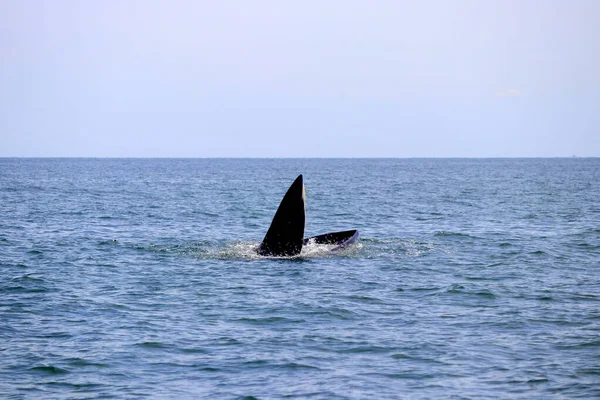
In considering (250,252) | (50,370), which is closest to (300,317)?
(50,370)

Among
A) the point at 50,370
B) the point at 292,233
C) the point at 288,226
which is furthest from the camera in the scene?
the point at 292,233

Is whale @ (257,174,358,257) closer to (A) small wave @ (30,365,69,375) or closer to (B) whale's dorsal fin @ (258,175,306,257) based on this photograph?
(B) whale's dorsal fin @ (258,175,306,257)

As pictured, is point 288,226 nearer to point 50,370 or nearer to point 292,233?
point 292,233

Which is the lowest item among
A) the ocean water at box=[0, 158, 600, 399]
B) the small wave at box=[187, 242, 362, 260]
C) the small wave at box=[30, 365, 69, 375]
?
the small wave at box=[30, 365, 69, 375]

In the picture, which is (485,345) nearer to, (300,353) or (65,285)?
(300,353)

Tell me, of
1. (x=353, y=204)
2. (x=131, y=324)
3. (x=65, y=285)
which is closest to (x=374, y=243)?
(x=65, y=285)

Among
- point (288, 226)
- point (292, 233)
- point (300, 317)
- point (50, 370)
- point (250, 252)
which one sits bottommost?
point (50, 370)

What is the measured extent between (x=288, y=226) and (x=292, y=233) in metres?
0.51

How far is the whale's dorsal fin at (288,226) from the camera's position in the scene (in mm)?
24188

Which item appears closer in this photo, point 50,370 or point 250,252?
point 50,370

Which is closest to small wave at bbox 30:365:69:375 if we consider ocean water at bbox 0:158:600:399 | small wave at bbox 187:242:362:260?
ocean water at bbox 0:158:600:399

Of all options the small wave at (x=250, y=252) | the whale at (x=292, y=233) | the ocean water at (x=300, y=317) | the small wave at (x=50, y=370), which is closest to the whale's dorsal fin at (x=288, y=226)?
the whale at (x=292, y=233)

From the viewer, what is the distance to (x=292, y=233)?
83.4ft

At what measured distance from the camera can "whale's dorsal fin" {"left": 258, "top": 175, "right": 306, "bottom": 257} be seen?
2419cm
